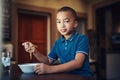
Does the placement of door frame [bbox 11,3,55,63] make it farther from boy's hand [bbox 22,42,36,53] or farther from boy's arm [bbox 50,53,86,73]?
boy's arm [bbox 50,53,86,73]

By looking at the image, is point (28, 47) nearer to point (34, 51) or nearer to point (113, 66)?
point (34, 51)

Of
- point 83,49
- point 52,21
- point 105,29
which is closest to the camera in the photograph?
point 83,49

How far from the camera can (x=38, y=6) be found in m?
2.98

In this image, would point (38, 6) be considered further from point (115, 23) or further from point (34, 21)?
point (115, 23)

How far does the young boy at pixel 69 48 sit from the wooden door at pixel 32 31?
2.07 meters

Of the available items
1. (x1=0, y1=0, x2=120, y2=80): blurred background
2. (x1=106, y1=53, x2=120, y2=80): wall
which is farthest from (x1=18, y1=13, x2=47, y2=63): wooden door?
(x1=106, y1=53, x2=120, y2=80): wall

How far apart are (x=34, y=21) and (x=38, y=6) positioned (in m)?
0.30

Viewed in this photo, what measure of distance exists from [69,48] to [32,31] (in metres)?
2.38

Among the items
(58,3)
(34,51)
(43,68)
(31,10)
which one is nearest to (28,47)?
(34,51)

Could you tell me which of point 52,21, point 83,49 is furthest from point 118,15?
point 83,49

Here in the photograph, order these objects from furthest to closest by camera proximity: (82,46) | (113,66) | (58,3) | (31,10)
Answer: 1. (113,66)
2. (58,3)
3. (31,10)
4. (82,46)

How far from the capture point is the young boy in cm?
66

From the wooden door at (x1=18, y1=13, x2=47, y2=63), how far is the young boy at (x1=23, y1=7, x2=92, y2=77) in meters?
2.07

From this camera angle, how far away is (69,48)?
0.81 meters
